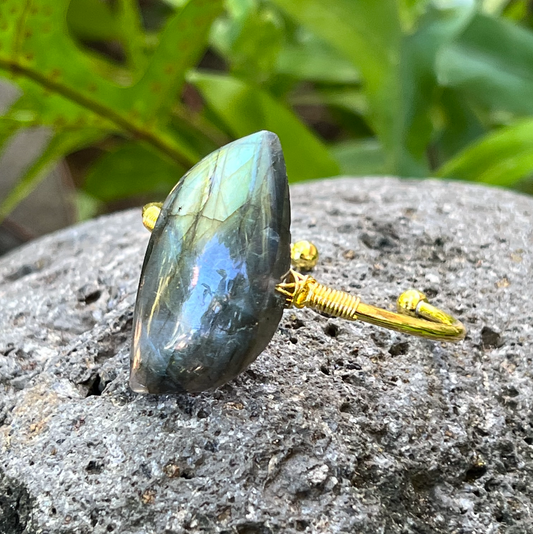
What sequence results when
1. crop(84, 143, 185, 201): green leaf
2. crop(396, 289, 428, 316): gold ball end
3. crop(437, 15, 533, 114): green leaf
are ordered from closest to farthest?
1. crop(396, 289, 428, 316): gold ball end
2. crop(437, 15, 533, 114): green leaf
3. crop(84, 143, 185, 201): green leaf

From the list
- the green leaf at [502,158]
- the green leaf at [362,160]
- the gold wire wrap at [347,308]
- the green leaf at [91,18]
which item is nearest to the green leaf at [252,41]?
the green leaf at [362,160]

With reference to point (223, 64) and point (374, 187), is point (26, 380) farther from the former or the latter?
point (223, 64)

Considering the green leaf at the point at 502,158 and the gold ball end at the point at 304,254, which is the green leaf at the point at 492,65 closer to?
the green leaf at the point at 502,158

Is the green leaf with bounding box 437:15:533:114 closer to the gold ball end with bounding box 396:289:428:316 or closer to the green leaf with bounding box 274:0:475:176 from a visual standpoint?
the green leaf with bounding box 274:0:475:176

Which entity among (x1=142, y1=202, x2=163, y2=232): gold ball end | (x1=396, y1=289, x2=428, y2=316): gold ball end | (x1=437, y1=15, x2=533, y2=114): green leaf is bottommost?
(x1=396, y1=289, x2=428, y2=316): gold ball end

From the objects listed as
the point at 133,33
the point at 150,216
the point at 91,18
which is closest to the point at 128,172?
the point at 133,33

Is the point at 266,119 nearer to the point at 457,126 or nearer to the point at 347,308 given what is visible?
the point at 457,126

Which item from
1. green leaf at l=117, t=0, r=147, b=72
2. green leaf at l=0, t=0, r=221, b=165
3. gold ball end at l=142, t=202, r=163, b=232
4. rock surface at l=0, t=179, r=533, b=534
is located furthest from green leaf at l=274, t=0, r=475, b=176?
gold ball end at l=142, t=202, r=163, b=232
